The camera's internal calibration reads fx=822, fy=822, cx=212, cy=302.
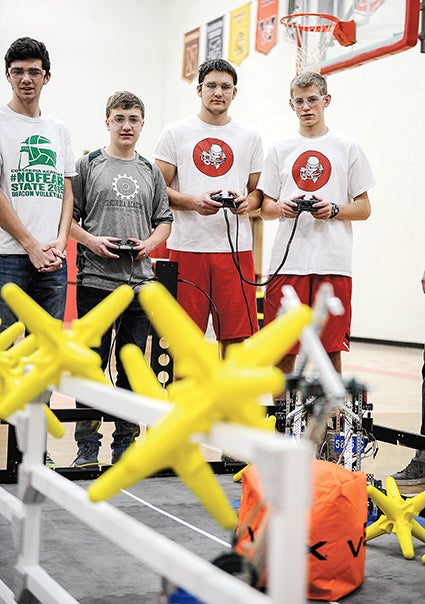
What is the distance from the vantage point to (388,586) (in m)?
1.99

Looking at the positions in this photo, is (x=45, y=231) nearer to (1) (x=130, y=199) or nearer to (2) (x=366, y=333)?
(1) (x=130, y=199)

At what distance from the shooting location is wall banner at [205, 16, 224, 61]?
38.7 ft

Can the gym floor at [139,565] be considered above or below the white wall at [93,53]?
below

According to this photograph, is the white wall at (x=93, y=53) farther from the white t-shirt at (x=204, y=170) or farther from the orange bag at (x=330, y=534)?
the orange bag at (x=330, y=534)

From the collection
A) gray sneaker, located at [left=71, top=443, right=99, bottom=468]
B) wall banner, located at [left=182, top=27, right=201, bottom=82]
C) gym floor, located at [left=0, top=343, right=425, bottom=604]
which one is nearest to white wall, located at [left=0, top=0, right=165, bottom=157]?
wall banner, located at [left=182, top=27, right=201, bottom=82]

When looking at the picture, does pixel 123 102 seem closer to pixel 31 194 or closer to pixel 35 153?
pixel 35 153

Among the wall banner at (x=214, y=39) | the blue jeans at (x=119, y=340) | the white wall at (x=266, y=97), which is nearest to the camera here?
the blue jeans at (x=119, y=340)

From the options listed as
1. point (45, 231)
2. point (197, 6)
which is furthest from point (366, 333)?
point (45, 231)

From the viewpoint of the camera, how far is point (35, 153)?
2.99 meters

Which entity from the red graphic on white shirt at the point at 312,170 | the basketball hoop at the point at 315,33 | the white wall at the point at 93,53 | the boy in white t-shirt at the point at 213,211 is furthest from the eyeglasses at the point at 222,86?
the white wall at the point at 93,53

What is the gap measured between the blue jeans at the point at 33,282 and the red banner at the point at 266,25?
8.34 m

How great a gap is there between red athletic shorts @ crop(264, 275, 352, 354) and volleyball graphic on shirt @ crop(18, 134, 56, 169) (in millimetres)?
980

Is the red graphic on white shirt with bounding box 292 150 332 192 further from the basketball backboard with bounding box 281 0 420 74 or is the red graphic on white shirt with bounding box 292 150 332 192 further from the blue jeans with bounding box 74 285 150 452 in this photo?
the basketball backboard with bounding box 281 0 420 74

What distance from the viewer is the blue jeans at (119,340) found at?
303 cm
